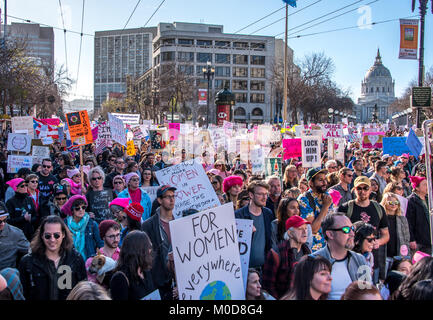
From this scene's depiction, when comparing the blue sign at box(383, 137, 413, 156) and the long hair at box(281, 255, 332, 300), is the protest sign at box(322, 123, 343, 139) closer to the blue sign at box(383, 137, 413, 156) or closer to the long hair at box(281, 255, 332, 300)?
the blue sign at box(383, 137, 413, 156)

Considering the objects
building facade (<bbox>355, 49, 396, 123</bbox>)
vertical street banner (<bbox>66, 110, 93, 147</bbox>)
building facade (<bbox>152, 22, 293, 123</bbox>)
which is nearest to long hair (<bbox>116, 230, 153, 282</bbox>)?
vertical street banner (<bbox>66, 110, 93, 147</bbox>)

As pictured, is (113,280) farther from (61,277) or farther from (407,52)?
(407,52)

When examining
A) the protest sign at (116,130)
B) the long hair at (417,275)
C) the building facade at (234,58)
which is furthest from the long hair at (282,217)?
the building facade at (234,58)

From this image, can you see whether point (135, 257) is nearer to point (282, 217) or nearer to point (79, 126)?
point (282, 217)

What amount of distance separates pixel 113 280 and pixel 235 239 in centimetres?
→ 102

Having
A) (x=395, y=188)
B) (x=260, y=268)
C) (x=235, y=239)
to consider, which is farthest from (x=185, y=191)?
(x=395, y=188)

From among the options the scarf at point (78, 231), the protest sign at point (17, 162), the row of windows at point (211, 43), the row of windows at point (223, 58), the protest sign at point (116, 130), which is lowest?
the scarf at point (78, 231)

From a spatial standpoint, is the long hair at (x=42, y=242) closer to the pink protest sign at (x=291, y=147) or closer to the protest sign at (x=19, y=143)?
the pink protest sign at (x=291, y=147)

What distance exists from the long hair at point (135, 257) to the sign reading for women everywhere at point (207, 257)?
0.26m

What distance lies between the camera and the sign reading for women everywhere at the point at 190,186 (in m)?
6.46

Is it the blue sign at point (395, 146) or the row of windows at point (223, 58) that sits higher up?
the row of windows at point (223, 58)

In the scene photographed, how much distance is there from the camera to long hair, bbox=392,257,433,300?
3.19 meters

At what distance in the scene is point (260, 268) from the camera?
16.5 ft

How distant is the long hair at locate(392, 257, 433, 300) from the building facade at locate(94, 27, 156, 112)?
153m
